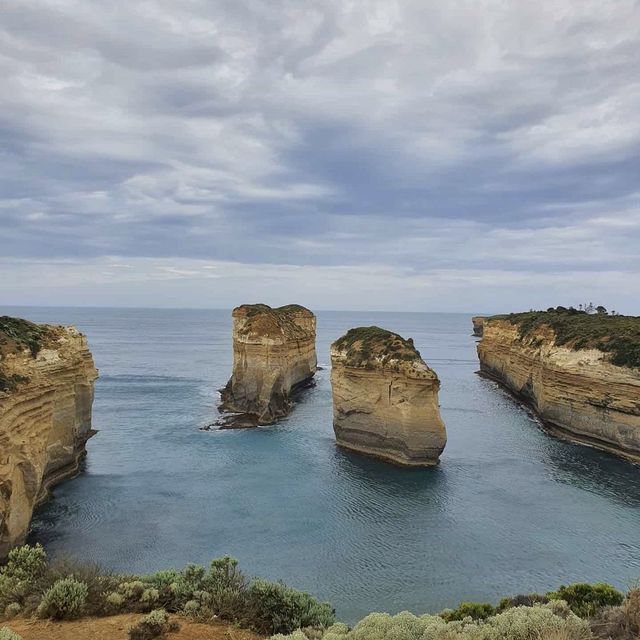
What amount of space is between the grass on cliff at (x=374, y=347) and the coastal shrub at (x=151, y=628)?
23168 mm

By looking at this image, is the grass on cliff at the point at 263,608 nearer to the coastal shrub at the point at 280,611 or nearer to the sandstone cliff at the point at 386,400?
the coastal shrub at the point at 280,611

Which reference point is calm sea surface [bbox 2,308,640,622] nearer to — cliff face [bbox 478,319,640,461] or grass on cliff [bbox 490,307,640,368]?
cliff face [bbox 478,319,640,461]

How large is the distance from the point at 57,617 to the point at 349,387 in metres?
24.7

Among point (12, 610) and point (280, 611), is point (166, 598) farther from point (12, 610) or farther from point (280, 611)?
point (12, 610)

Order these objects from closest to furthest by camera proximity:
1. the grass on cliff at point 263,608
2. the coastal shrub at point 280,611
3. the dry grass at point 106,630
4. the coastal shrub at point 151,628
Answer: the grass on cliff at point 263,608 → the coastal shrub at point 151,628 → the dry grass at point 106,630 → the coastal shrub at point 280,611

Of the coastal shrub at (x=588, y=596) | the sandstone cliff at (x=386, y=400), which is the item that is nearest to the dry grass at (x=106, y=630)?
the coastal shrub at (x=588, y=596)

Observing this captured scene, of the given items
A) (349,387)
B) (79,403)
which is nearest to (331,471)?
(349,387)

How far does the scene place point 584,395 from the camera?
35.0 meters

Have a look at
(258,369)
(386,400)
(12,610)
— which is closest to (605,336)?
(386,400)

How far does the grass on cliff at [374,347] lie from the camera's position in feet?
105

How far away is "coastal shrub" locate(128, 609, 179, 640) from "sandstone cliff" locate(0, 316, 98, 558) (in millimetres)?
10786

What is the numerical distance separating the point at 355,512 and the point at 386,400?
8902mm

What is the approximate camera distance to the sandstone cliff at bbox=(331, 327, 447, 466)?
2994cm

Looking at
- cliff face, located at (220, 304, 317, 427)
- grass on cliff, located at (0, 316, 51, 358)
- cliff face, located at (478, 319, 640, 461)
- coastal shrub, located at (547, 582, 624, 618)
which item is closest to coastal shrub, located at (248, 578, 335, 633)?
coastal shrub, located at (547, 582, 624, 618)
